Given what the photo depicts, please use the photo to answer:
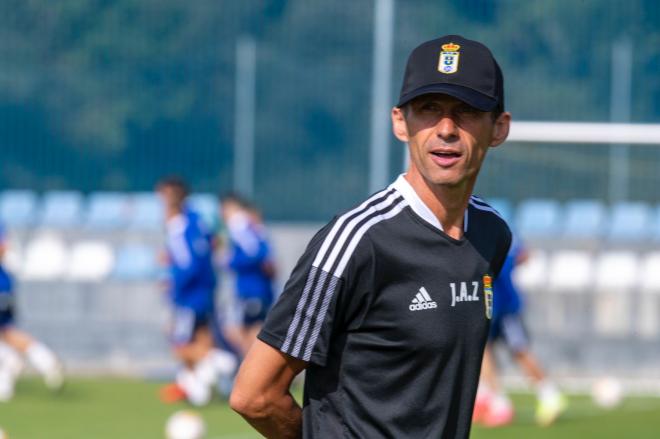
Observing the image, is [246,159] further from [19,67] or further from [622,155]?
[622,155]

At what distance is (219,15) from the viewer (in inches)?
658

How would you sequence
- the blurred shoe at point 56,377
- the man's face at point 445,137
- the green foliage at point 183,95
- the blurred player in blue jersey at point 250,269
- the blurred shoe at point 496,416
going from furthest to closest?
the green foliage at point 183,95 < the blurred player in blue jersey at point 250,269 < the blurred shoe at point 56,377 < the blurred shoe at point 496,416 < the man's face at point 445,137

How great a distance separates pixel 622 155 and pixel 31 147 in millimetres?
6974

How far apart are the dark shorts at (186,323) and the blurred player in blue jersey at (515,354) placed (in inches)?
115

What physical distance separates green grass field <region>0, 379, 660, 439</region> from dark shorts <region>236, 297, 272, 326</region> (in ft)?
3.85

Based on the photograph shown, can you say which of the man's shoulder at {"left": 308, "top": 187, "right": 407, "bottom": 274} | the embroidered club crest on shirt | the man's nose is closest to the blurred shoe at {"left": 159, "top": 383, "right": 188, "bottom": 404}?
the embroidered club crest on shirt

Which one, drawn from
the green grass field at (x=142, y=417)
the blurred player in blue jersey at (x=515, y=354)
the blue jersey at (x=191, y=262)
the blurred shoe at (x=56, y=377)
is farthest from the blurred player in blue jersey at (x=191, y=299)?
the blurred player in blue jersey at (x=515, y=354)

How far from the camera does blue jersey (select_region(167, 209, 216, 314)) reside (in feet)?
42.8

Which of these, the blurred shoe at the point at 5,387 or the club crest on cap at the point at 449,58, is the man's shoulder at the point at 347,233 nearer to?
the club crest on cap at the point at 449,58

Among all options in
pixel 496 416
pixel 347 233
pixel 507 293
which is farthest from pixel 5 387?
pixel 347 233

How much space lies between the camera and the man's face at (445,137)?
3301mm

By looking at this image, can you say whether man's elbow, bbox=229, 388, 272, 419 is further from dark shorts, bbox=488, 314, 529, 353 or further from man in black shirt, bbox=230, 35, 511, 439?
dark shorts, bbox=488, 314, 529, 353

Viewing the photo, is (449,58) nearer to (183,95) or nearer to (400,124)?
(400,124)

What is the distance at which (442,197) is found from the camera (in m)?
3.43
